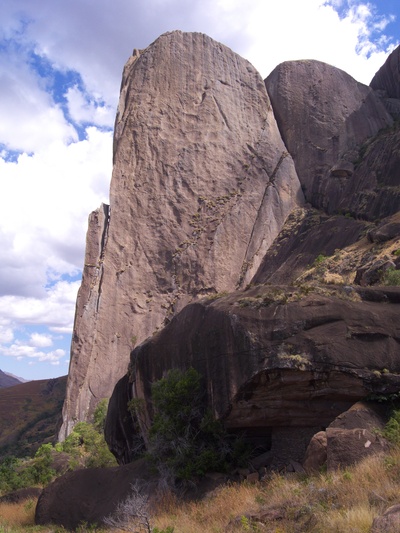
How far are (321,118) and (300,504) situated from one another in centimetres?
4067

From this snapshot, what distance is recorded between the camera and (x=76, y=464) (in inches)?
981

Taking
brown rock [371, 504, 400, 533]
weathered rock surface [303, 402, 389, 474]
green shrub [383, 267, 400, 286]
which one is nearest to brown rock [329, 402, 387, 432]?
weathered rock surface [303, 402, 389, 474]

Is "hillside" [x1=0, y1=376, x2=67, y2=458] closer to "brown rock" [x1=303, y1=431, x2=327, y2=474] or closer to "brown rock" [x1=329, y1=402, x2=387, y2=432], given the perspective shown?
"brown rock" [x1=303, y1=431, x2=327, y2=474]

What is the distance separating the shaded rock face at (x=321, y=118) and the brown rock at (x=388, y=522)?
113 feet

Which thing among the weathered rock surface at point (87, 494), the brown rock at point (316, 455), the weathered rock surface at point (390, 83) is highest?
the weathered rock surface at point (390, 83)

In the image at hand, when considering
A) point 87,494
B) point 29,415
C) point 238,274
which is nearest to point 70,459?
point 87,494

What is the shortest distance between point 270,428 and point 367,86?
42.8 meters

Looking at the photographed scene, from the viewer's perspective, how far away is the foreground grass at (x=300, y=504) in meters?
6.92

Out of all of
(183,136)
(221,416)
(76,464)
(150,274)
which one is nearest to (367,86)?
(183,136)

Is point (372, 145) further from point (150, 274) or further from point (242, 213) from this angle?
point (150, 274)

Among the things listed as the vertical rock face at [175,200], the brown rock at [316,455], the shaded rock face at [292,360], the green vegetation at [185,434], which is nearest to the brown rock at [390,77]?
the vertical rock face at [175,200]

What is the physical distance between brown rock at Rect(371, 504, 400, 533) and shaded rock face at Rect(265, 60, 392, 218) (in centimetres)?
3433

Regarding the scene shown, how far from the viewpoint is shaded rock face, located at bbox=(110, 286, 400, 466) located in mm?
11195

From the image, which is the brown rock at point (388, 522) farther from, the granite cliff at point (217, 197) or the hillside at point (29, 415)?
the hillside at point (29, 415)
